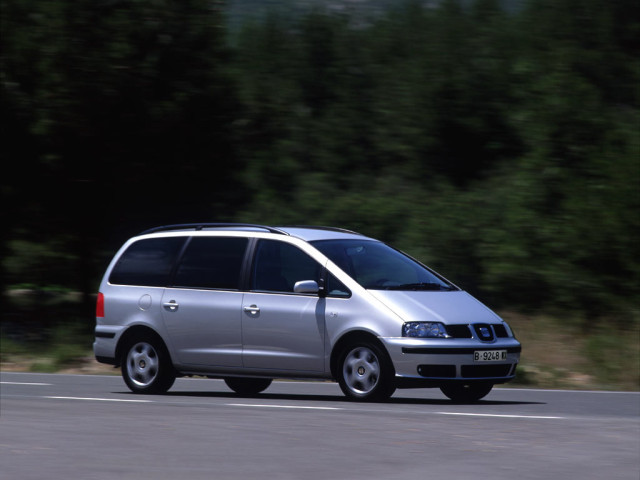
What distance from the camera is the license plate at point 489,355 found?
12273 mm

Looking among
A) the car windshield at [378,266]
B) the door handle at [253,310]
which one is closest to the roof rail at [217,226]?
the car windshield at [378,266]

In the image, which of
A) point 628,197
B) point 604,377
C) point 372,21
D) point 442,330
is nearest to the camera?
point 442,330

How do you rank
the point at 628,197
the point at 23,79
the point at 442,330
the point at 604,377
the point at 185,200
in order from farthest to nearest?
the point at 185,200 < the point at 23,79 < the point at 628,197 < the point at 604,377 < the point at 442,330

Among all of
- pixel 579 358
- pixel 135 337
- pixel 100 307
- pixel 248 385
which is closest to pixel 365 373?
pixel 248 385

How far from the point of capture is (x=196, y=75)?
23578mm

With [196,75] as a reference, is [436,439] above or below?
below

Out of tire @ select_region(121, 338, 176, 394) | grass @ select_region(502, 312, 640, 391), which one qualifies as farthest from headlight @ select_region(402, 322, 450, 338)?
grass @ select_region(502, 312, 640, 391)

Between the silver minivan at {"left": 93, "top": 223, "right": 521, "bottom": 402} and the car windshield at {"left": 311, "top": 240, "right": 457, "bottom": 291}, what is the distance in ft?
0.07

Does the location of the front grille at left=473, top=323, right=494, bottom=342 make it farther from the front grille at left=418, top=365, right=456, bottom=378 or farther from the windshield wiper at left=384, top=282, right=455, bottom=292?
the windshield wiper at left=384, top=282, right=455, bottom=292

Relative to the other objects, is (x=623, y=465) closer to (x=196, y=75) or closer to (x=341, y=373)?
(x=341, y=373)

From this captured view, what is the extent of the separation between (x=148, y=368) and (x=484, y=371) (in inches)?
149

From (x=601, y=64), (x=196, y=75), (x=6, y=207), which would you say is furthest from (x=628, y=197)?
(x=6, y=207)

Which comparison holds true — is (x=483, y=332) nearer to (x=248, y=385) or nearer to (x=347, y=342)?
(x=347, y=342)

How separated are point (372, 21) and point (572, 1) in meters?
6.50
